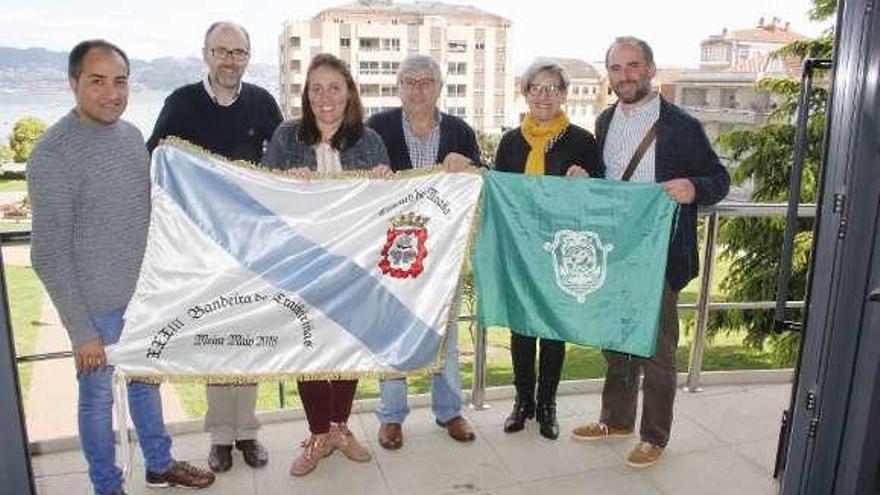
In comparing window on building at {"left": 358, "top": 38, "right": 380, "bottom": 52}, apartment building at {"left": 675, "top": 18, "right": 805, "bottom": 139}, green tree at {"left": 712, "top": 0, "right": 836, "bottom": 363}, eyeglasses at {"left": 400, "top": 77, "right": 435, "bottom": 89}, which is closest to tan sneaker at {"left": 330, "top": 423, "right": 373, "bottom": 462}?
eyeglasses at {"left": 400, "top": 77, "right": 435, "bottom": 89}

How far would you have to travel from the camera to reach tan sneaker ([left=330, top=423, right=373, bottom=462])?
121 inches

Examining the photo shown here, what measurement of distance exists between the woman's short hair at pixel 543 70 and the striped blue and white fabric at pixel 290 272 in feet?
1.59

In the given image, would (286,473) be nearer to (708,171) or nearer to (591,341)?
(591,341)

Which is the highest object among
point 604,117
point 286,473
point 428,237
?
point 604,117

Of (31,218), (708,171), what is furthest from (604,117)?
(31,218)

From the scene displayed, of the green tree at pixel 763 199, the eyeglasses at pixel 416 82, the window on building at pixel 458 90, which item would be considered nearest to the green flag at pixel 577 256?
the eyeglasses at pixel 416 82

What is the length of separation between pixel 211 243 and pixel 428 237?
840 millimetres

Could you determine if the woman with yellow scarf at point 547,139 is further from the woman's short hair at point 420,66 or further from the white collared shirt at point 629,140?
the woman's short hair at point 420,66

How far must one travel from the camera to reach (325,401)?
3.01 metres

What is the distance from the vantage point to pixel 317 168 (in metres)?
2.78

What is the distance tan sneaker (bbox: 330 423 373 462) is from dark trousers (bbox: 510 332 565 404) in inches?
32.6

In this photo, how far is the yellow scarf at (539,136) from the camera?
2988 millimetres

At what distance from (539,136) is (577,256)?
0.56 meters

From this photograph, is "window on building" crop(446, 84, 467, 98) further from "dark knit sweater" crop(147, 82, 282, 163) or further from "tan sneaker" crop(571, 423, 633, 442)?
"dark knit sweater" crop(147, 82, 282, 163)
